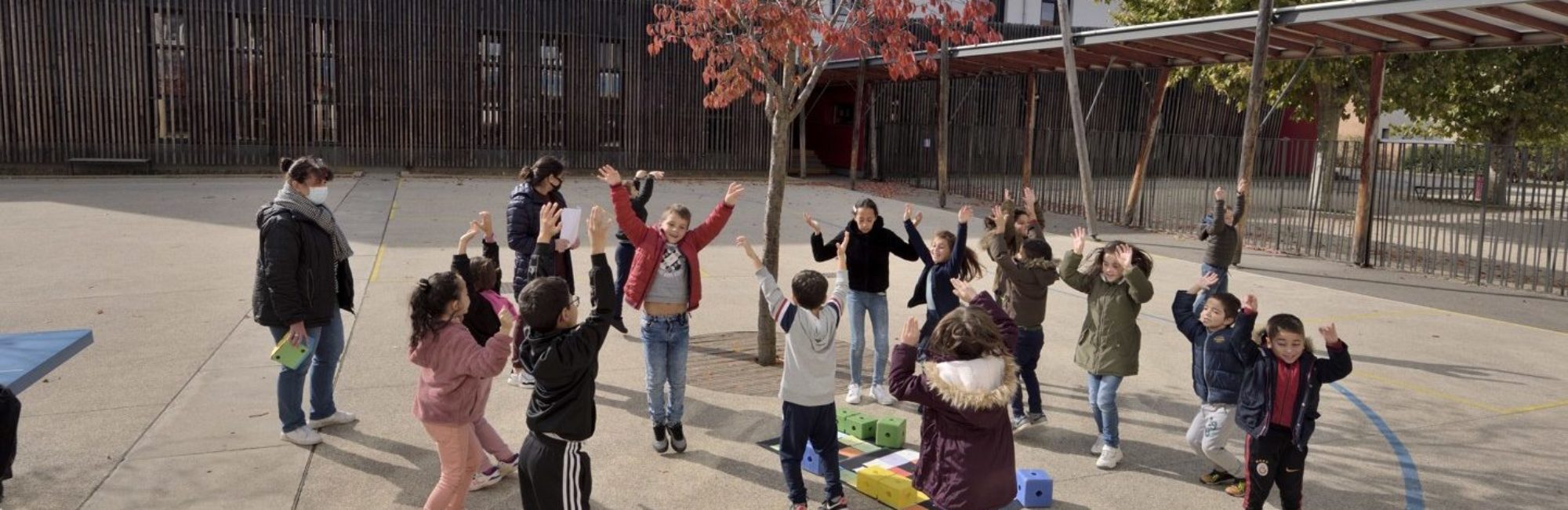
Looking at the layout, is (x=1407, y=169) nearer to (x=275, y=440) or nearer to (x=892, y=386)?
(x=892, y=386)

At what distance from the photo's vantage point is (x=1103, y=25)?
40.7 m

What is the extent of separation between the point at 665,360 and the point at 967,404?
90.0 inches

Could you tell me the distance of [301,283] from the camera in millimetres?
5562

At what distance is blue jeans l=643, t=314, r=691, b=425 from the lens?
226 inches

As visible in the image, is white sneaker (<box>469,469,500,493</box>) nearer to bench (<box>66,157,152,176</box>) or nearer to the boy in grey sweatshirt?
the boy in grey sweatshirt

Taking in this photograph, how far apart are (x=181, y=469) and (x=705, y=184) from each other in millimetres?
20473

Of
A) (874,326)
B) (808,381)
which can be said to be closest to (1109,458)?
(874,326)

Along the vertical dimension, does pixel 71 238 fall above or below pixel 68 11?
below

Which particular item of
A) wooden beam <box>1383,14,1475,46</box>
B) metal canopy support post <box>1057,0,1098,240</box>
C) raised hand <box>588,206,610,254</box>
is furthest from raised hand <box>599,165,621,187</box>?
metal canopy support post <box>1057,0,1098,240</box>

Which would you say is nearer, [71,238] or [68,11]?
[71,238]

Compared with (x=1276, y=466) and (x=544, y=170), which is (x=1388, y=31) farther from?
(x=544, y=170)

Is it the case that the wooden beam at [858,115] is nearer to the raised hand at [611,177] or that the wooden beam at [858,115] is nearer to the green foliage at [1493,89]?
the green foliage at [1493,89]

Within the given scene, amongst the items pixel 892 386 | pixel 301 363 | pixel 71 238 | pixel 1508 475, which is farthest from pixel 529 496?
pixel 71 238

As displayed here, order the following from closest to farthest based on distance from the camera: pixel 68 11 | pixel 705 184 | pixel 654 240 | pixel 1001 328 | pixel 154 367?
pixel 1001 328 < pixel 654 240 < pixel 154 367 < pixel 68 11 < pixel 705 184
